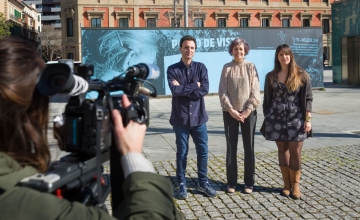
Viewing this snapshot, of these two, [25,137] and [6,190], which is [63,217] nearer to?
[6,190]

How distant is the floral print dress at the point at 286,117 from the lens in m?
5.21

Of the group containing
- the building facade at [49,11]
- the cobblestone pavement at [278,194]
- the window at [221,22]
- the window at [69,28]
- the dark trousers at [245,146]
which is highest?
the building facade at [49,11]

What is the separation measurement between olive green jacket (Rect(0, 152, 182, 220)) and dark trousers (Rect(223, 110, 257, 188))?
3994 mm

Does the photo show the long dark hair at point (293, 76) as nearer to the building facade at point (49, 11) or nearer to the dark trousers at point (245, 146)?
the dark trousers at point (245, 146)

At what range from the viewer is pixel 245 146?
→ 216 inches

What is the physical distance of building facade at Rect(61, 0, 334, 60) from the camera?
178 feet

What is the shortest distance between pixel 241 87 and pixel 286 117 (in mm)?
667

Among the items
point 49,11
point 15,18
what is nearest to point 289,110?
point 15,18

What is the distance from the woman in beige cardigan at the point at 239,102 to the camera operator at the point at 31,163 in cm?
391

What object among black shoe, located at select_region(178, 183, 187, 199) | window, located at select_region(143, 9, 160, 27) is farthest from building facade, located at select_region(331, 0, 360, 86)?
window, located at select_region(143, 9, 160, 27)

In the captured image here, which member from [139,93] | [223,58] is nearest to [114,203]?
[139,93]

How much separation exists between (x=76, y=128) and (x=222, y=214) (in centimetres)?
345

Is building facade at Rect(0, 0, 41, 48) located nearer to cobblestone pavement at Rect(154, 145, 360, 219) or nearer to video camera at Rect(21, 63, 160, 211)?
cobblestone pavement at Rect(154, 145, 360, 219)

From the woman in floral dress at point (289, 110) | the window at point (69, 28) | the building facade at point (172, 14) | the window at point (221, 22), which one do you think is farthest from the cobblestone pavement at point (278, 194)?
the window at point (221, 22)
